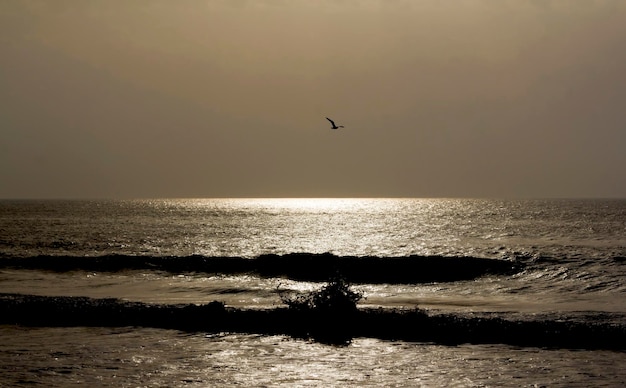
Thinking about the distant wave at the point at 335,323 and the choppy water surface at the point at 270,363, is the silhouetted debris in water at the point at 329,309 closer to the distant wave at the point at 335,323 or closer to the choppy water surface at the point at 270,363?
the distant wave at the point at 335,323

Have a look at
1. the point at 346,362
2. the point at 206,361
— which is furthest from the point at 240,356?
the point at 346,362

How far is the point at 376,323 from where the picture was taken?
2638cm

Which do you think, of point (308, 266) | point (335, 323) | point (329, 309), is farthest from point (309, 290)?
point (308, 266)

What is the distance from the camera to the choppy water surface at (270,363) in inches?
719

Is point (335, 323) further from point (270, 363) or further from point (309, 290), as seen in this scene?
point (309, 290)

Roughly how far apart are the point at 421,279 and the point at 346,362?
93.1ft

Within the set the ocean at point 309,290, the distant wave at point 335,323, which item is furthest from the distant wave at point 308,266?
the distant wave at point 335,323

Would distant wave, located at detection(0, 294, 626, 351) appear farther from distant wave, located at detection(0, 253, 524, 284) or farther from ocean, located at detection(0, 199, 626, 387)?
distant wave, located at detection(0, 253, 524, 284)

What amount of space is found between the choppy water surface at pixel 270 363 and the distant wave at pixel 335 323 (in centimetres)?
133

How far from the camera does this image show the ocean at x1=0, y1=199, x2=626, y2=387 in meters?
19.0

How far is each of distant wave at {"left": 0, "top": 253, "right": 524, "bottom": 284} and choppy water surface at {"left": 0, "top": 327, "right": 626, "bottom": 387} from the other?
25680mm

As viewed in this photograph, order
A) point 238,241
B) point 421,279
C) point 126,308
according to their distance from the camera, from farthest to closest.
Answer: point 238,241 < point 421,279 < point 126,308

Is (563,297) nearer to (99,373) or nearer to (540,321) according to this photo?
(540,321)

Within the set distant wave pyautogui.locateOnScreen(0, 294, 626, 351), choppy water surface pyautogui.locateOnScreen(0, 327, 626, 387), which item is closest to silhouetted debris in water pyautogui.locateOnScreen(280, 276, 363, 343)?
distant wave pyautogui.locateOnScreen(0, 294, 626, 351)
